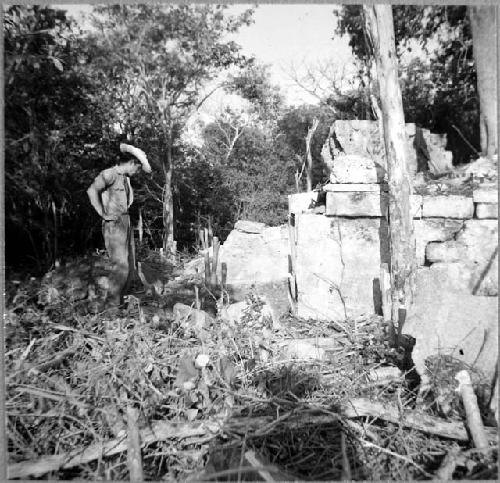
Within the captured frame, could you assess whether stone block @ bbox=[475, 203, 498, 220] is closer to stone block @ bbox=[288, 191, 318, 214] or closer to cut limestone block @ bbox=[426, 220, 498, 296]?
cut limestone block @ bbox=[426, 220, 498, 296]

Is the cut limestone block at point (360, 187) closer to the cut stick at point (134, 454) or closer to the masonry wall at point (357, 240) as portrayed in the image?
the masonry wall at point (357, 240)

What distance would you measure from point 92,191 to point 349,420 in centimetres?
280

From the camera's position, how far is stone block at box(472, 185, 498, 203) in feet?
10.1

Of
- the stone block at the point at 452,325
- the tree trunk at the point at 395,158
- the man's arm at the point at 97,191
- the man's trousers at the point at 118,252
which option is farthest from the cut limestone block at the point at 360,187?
the man's arm at the point at 97,191

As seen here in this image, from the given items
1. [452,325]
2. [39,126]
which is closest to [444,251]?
[452,325]

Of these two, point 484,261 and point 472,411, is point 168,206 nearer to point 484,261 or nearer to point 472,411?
point 484,261

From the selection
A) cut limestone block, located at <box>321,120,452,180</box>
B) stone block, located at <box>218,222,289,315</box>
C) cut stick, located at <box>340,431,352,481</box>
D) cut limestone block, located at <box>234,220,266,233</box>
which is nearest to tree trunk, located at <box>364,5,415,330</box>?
stone block, located at <box>218,222,289,315</box>

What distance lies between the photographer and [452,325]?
2.12m

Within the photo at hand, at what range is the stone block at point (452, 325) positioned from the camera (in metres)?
1.95

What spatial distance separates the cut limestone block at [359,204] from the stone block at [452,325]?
3.72 feet

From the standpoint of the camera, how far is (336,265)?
3.54 m

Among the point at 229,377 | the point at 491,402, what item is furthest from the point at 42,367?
the point at 491,402

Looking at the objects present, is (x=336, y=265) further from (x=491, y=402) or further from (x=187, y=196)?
(x=187, y=196)

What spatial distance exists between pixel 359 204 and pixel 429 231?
2.49 feet
